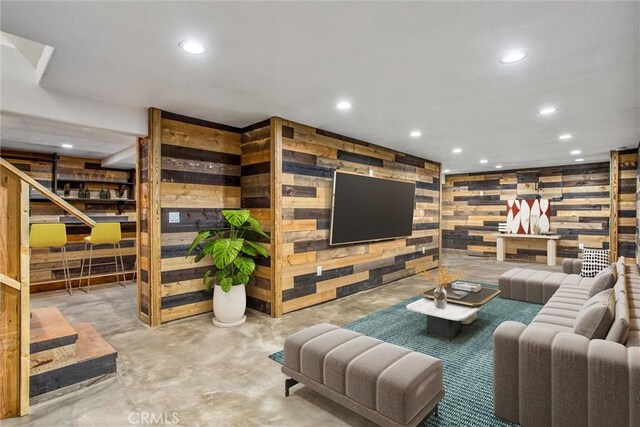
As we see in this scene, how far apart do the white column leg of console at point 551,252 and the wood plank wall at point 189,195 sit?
7.54 m

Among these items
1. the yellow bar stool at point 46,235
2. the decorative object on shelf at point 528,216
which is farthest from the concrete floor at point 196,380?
the decorative object on shelf at point 528,216

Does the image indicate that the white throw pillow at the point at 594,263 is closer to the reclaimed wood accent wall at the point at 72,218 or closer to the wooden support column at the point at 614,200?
the wooden support column at the point at 614,200

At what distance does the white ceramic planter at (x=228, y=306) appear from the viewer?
12.1 feet

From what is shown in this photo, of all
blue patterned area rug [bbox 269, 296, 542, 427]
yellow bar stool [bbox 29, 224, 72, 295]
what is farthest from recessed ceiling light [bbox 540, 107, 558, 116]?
yellow bar stool [bbox 29, 224, 72, 295]

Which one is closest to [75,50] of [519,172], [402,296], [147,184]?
[147,184]

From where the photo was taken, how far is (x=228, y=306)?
369 centimetres

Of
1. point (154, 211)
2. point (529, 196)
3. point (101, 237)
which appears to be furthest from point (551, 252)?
point (101, 237)

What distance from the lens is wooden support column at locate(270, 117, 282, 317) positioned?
395cm

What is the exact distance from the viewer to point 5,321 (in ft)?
6.77

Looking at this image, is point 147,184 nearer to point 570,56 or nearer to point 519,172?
point 570,56

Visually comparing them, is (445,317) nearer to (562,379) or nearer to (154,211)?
(562,379)

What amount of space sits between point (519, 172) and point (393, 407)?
28.6 feet

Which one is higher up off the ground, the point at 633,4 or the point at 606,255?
the point at 633,4

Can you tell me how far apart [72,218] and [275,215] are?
4134 mm
